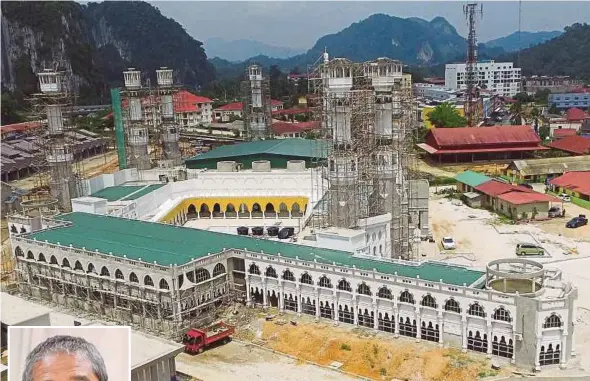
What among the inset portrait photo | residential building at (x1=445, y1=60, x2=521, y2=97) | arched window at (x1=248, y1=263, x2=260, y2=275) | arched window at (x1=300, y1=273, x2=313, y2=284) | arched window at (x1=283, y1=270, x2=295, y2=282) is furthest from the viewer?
residential building at (x1=445, y1=60, x2=521, y2=97)

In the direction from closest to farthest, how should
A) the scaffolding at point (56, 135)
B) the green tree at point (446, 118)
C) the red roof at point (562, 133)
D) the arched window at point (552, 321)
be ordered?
1. the arched window at point (552, 321)
2. the scaffolding at point (56, 135)
3. the red roof at point (562, 133)
4. the green tree at point (446, 118)

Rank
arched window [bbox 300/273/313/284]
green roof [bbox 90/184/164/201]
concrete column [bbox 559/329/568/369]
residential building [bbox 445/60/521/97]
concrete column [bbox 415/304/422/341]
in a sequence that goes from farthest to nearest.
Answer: residential building [bbox 445/60/521/97] → green roof [bbox 90/184/164/201] → arched window [bbox 300/273/313/284] → concrete column [bbox 415/304/422/341] → concrete column [bbox 559/329/568/369]

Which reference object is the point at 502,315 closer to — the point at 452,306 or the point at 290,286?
the point at 452,306

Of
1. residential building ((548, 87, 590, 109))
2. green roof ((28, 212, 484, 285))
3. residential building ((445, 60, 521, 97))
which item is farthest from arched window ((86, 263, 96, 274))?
residential building ((445, 60, 521, 97))

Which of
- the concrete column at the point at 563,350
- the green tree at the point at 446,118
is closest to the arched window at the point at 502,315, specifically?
the concrete column at the point at 563,350

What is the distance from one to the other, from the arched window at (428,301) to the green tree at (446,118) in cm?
6379

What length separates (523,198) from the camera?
163 feet

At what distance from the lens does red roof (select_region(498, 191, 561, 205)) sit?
161 ft

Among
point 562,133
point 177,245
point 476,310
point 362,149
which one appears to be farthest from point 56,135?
point 562,133

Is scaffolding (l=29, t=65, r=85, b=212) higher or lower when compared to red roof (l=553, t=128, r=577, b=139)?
higher

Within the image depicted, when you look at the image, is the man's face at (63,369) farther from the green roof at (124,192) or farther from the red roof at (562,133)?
the red roof at (562,133)

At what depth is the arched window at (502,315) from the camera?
84.5 feet

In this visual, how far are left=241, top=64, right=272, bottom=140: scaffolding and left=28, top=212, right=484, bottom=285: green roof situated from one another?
30.2 metres

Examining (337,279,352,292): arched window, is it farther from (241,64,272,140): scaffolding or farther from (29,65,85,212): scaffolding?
(241,64,272,140): scaffolding
